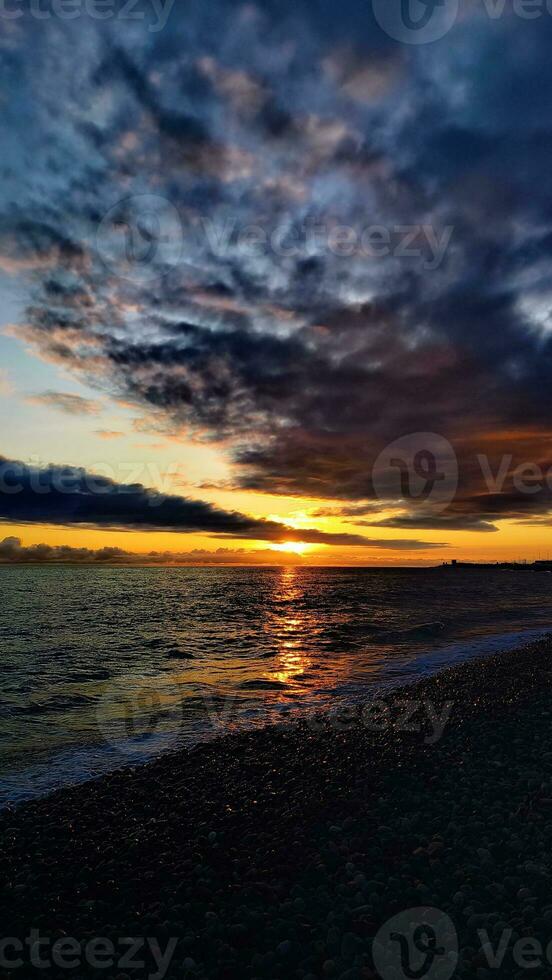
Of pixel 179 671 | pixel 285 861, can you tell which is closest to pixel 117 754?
pixel 285 861

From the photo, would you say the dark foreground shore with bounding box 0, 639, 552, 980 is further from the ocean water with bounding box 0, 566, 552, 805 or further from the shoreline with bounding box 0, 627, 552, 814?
the ocean water with bounding box 0, 566, 552, 805

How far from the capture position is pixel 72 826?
9.97 m

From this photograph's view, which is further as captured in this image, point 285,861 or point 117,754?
point 117,754

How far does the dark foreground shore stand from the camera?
20.7ft

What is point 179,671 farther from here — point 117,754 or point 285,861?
point 285,861

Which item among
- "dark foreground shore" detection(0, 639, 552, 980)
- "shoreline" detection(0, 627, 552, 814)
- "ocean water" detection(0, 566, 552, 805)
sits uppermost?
"dark foreground shore" detection(0, 639, 552, 980)

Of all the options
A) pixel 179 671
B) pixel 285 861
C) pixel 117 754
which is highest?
pixel 285 861

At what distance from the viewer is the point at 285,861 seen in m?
Result: 8.23

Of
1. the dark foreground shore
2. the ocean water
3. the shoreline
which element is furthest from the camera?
the ocean water

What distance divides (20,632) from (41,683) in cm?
2082

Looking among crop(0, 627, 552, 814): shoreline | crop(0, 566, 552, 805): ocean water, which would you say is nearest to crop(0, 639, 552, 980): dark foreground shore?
crop(0, 627, 552, 814): shoreline

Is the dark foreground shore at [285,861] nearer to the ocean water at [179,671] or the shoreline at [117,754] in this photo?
the shoreline at [117,754]

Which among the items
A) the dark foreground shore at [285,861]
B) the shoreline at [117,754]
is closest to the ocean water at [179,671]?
the shoreline at [117,754]

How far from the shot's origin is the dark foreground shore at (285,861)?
6.32 m
